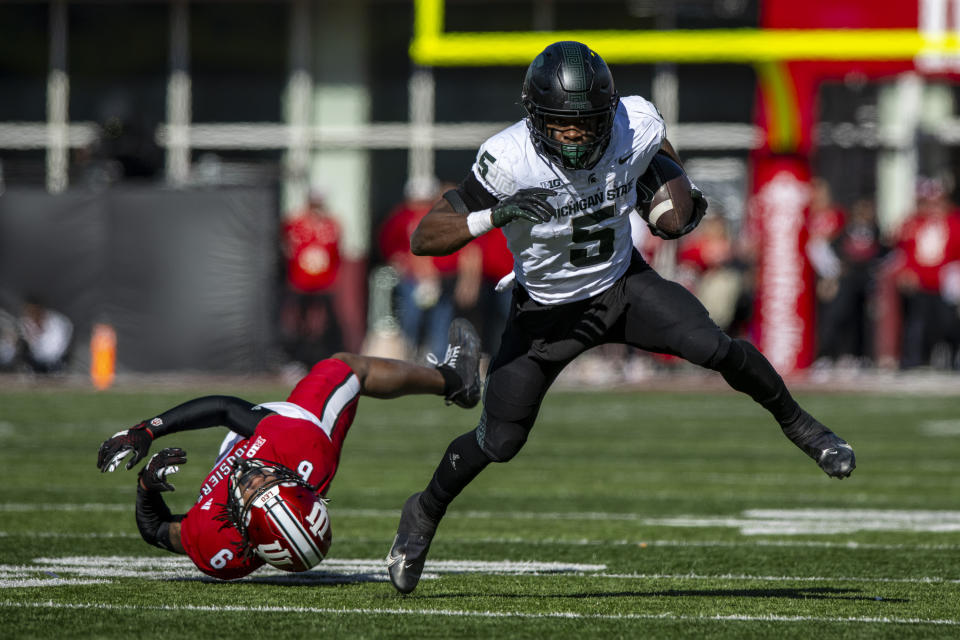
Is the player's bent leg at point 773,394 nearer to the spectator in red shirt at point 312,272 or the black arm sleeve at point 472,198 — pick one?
the black arm sleeve at point 472,198

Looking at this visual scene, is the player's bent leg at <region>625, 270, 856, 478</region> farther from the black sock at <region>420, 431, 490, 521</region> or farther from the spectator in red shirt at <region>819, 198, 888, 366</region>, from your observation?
the spectator in red shirt at <region>819, 198, 888, 366</region>

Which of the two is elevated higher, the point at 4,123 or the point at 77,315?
the point at 4,123

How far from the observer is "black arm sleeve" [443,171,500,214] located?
210 inches

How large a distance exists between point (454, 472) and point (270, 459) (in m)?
0.65

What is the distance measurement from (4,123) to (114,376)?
6479 millimetres

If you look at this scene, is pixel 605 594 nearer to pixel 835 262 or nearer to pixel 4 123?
pixel 835 262

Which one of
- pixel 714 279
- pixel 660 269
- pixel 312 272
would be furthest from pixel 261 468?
pixel 660 269

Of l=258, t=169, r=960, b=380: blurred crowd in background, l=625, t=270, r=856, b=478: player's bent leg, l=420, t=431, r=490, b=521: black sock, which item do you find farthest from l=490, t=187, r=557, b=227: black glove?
l=258, t=169, r=960, b=380: blurred crowd in background

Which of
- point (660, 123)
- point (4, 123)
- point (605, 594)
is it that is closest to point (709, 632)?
point (605, 594)

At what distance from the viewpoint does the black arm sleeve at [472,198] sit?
5332mm

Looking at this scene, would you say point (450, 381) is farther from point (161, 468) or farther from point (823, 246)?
point (823, 246)

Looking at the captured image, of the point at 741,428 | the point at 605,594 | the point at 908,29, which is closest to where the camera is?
the point at 605,594

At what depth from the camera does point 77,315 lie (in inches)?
651

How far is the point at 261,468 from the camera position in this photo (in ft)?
17.0
